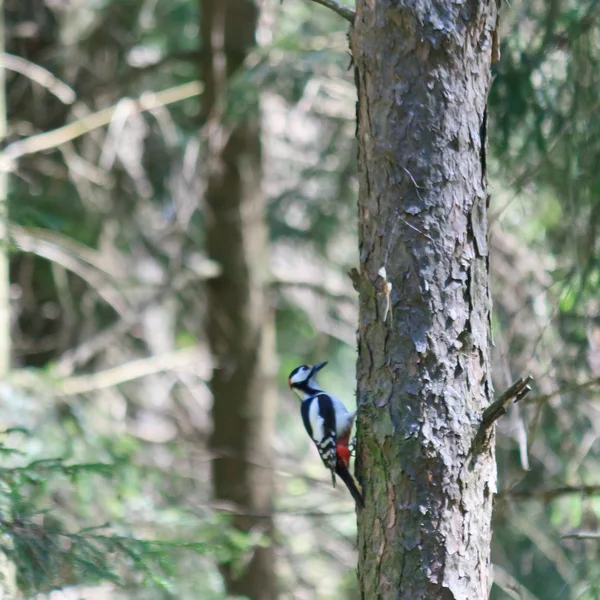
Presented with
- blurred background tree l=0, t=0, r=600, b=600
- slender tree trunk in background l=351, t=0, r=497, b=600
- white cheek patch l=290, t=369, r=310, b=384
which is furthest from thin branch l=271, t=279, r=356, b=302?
slender tree trunk in background l=351, t=0, r=497, b=600

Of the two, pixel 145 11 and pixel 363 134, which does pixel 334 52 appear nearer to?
pixel 145 11

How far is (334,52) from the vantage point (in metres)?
5.54

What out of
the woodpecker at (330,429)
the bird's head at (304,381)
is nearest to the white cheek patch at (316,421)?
the woodpecker at (330,429)

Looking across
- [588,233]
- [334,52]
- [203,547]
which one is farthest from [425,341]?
[334,52]

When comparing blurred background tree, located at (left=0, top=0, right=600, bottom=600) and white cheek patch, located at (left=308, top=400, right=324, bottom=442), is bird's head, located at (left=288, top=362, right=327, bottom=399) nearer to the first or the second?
white cheek patch, located at (left=308, top=400, right=324, bottom=442)

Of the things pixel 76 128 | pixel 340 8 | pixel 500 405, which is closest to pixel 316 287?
pixel 76 128

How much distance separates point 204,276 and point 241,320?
480 mm

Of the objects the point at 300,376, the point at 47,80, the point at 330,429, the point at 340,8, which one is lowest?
the point at 330,429

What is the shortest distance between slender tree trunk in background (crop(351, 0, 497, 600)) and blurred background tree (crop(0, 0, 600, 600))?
0.63 m

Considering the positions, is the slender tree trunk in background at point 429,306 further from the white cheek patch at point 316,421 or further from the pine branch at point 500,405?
the white cheek patch at point 316,421

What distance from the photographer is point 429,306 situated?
2.73 meters

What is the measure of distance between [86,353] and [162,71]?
3.28 m

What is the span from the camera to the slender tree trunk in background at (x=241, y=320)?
6500 millimetres

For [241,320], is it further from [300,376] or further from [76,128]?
[76,128]
